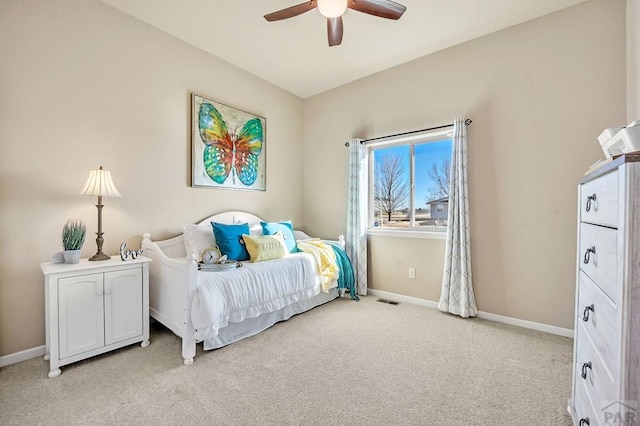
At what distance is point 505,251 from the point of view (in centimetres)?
286

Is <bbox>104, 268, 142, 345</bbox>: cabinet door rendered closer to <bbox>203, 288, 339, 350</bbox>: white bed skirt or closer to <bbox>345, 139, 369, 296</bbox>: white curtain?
<bbox>203, 288, 339, 350</bbox>: white bed skirt

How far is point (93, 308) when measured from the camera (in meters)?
2.12

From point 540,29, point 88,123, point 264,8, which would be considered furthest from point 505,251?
point 88,123

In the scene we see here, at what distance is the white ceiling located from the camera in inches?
100

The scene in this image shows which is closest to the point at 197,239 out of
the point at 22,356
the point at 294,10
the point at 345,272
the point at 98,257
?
the point at 98,257

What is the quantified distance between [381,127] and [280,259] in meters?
2.10

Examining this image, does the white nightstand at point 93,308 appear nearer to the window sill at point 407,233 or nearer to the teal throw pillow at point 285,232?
the teal throw pillow at point 285,232

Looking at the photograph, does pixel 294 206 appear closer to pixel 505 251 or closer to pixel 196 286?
pixel 196 286

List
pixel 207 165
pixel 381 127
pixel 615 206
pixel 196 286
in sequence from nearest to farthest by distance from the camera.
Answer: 1. pixel 615 206
2. pixel 196 286
3. pixel 207 165
4. pixel 381 127

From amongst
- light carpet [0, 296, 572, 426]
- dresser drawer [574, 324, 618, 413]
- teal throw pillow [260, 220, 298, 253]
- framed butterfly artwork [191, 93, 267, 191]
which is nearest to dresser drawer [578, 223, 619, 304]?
dresser drawer [574, 324, 618, 413]

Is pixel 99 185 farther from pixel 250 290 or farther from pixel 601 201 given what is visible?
pixel 601 201

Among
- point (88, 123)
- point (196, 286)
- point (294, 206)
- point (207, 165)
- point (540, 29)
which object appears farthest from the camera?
point (294, 206)

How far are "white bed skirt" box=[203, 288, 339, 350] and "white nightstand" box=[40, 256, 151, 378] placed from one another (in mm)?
601

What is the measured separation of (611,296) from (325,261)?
253cm
